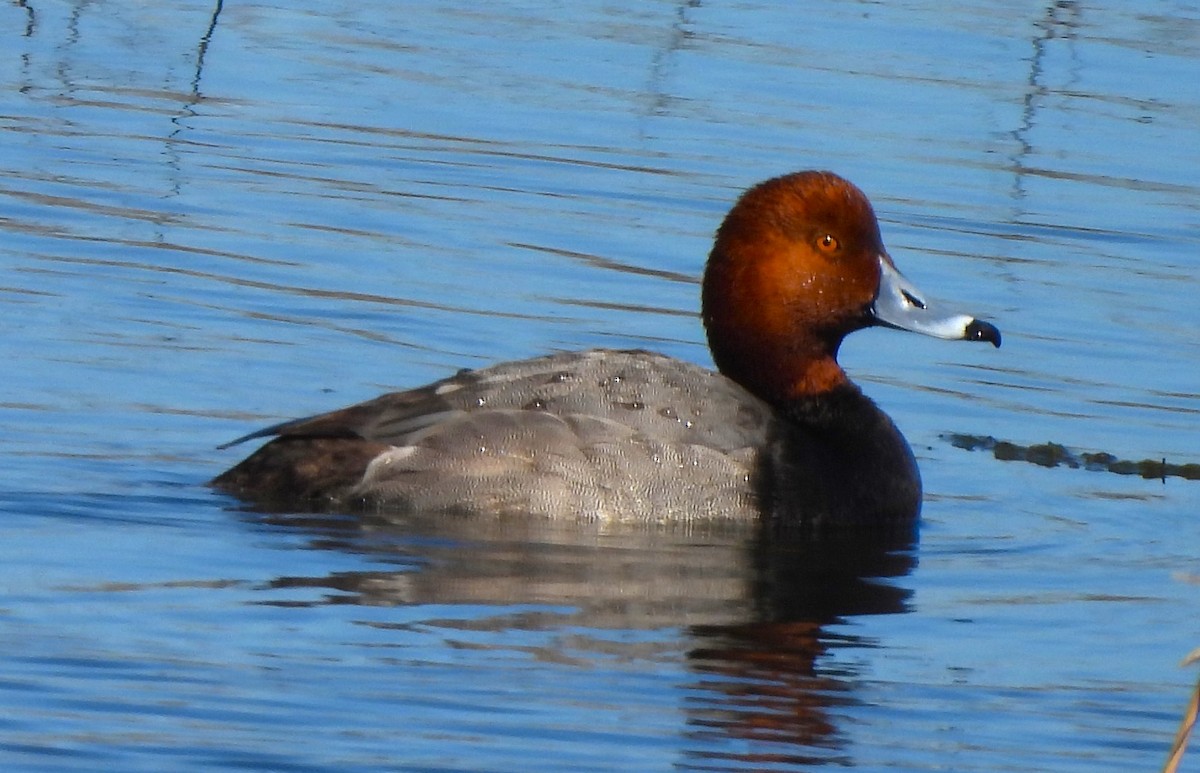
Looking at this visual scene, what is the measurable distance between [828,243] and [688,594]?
5.90 ft

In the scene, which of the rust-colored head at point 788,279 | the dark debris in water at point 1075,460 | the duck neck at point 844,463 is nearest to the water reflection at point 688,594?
the duck neck at point 844,463

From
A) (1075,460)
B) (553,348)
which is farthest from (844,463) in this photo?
(553,348)

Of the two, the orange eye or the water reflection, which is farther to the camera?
the orange eye

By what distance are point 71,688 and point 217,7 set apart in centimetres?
843

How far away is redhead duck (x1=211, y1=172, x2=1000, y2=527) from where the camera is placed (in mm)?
7066

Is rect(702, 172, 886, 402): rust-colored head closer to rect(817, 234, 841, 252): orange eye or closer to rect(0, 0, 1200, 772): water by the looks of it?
rect(817, 234, 841, 252): orange eye

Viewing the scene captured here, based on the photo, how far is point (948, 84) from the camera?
13.4 m

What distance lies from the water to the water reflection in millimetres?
19

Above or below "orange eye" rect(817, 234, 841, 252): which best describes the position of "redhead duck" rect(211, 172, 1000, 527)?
below

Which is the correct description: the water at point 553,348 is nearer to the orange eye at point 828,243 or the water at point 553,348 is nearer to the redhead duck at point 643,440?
the redhead duck at point 643,440

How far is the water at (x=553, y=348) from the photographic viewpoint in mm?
5379

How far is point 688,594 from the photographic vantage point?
650 centimetres

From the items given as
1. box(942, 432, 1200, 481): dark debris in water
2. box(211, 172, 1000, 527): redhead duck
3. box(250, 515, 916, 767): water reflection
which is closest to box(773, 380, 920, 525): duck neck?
box(211, 172, 1000, 527): redhead duck

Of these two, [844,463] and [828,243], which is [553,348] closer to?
[828,243]
